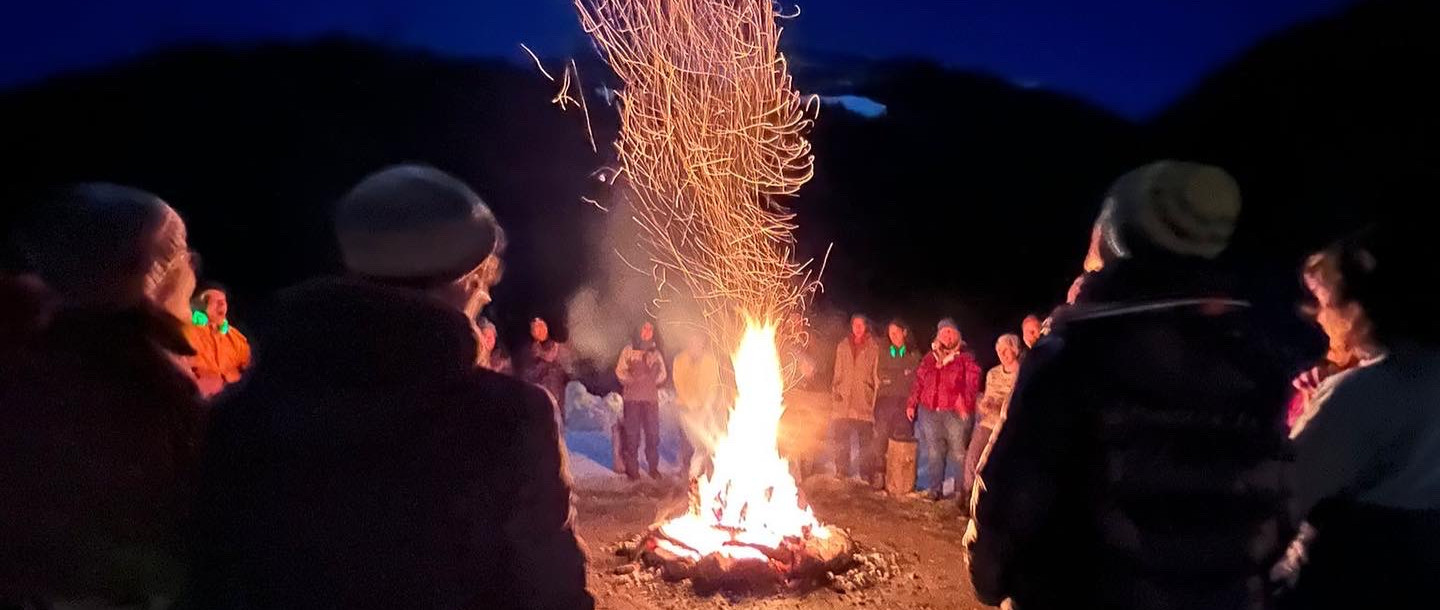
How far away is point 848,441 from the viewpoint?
10.0 meters

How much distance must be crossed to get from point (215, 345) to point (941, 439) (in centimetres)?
645

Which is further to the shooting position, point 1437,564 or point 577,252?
point 577,252

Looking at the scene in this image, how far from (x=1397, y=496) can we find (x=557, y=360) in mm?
8394

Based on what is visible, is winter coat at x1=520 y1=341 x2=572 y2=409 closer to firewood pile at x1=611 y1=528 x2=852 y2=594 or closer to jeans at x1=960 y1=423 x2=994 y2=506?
firewood pile at x1=611 y1=528 x2=852 y2=594

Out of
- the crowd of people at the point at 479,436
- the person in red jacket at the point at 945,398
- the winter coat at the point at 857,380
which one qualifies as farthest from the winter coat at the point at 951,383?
the crowd of people at the point at 479,436

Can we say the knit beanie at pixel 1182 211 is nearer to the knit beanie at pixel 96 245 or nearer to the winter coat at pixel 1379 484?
the winter coat at pixel 1379 484

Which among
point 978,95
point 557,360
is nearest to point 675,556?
point 557,360

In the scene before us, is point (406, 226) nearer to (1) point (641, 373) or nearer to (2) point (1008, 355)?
(2) point (1008, 355)

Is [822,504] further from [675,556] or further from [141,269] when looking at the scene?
[141,269]

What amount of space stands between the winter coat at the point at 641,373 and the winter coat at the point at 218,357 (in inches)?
147

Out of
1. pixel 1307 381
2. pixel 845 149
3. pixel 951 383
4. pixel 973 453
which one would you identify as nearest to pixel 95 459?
pixel 1307 381

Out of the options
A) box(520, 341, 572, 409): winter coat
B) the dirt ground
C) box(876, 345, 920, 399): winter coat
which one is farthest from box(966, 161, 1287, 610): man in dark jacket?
box(520, 341, 572, 409): winter coat

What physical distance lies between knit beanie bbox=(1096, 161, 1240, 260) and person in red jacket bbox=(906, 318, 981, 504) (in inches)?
262

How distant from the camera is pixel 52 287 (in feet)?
6.96
